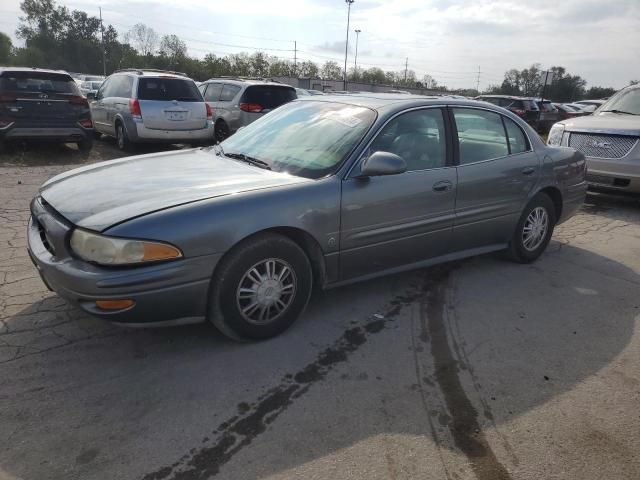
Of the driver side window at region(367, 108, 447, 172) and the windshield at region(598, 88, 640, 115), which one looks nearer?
the driver side window at region(367, 108, 447, 172)

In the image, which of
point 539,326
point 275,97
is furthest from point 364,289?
point 275,97

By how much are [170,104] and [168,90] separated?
1.35ft

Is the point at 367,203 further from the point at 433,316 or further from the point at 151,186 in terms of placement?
the point at 151,186

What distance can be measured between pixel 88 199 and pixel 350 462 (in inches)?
87.6

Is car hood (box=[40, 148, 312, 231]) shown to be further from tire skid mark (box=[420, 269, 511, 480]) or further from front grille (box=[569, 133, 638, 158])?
front grille (box=[569, 133, 638, 158])

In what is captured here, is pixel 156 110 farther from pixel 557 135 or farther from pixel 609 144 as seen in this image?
pixel 609 144

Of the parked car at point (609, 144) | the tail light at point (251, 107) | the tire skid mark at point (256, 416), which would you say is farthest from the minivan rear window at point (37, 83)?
the parked car at point (609, 144)

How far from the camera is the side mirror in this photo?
11.2 feet

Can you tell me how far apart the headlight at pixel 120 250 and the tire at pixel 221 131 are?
948 centimetres

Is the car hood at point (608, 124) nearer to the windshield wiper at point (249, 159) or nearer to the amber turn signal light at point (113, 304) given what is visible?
the windshield wiper at point (249, 159)

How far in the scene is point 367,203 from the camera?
3.55m

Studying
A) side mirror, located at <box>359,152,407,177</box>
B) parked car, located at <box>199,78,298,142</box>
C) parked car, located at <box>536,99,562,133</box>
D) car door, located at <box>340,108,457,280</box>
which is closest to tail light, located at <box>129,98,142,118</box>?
parked car, located at <box>199,78,298,142</box>

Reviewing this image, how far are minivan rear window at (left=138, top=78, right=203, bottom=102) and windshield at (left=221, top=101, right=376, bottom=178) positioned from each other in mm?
6722

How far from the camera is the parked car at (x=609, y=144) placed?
739 centimetres
